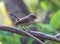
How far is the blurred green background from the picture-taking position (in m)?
1.45

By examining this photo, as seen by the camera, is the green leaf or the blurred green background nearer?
the blurred green background

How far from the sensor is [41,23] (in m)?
1.95

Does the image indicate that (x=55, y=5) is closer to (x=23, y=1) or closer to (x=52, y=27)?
(x=23, y=1)

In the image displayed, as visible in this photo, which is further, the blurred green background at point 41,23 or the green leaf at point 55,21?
the green leaf at point 55,21

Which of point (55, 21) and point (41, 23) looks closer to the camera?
point (55, 21)

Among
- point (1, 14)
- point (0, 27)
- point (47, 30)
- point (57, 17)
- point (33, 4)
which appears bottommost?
point (0, 27)

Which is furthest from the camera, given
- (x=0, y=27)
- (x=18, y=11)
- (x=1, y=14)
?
(x=18, y=11)

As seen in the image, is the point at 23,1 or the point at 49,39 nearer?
the point at 49,39

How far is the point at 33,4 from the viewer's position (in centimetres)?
256

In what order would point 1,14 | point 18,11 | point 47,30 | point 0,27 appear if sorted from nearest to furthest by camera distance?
point 0,27, point 47,30, point 1,14, point 18,11

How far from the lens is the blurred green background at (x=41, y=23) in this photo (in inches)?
56.9

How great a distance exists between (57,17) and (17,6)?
999 mm

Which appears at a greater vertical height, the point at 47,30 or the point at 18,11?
the point at 18,11

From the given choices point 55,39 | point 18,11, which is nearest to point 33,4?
point 18,11
